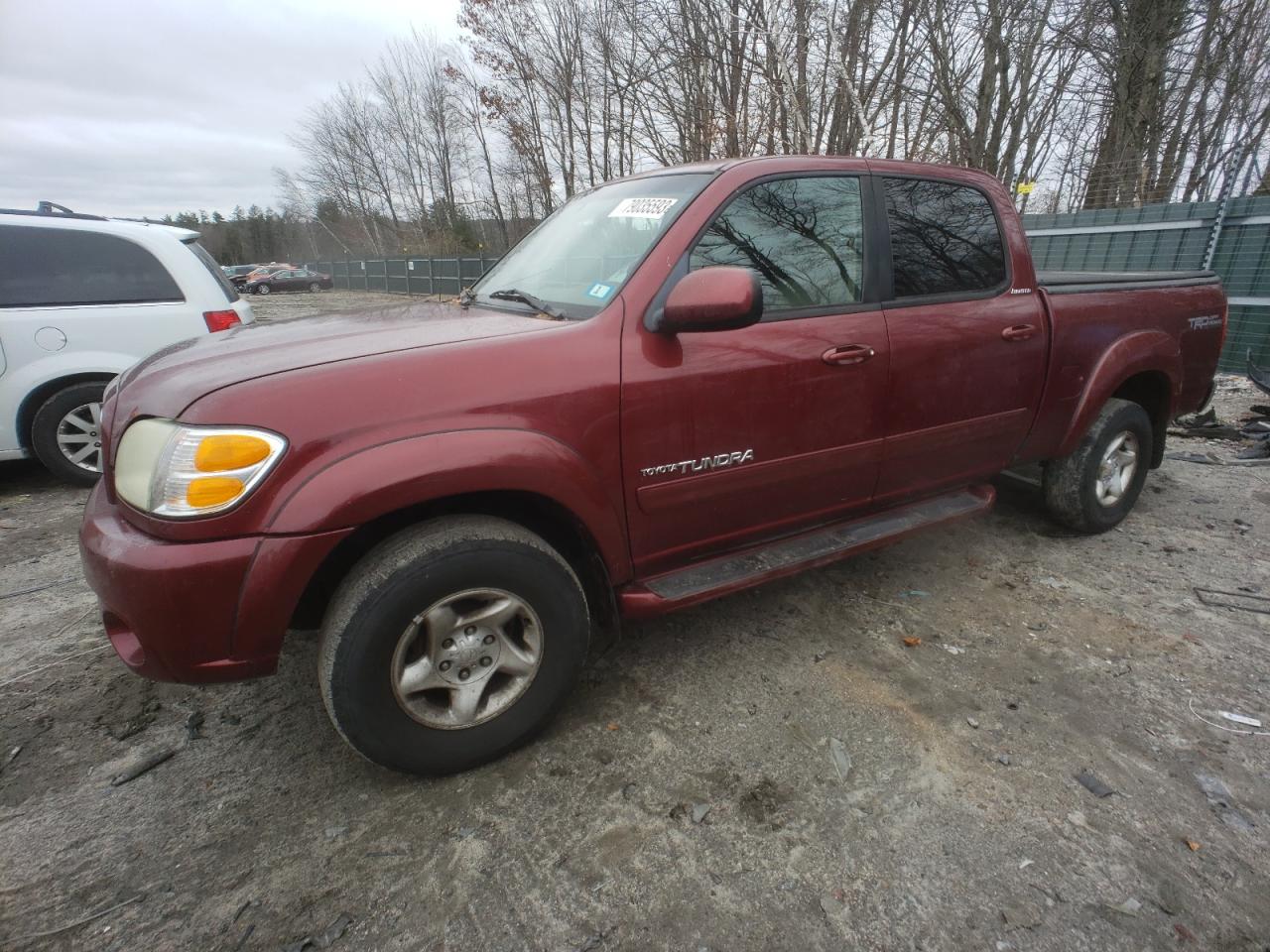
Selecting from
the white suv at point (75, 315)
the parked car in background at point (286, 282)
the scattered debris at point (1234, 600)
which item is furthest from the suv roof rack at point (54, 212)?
the parked car in background at point (286, 282)

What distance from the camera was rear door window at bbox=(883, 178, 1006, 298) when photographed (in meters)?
2.73

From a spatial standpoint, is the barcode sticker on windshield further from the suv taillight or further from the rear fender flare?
the suv taillight

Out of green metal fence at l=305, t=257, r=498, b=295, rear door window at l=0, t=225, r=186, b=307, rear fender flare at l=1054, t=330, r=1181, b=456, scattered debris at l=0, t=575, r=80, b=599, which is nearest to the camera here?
scattered debris at l=0, t=575, r=80, b=599

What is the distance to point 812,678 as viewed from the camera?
8.30 feet

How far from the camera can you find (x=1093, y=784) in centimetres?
201

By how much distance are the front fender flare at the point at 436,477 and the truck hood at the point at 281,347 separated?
1.08 feet

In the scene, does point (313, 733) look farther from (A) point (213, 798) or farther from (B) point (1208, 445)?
(B) point (1208, 445)

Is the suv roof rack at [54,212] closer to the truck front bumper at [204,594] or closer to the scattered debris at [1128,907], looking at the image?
the truck front bumper at [204,594]

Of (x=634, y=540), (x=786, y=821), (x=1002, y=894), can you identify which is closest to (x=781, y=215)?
(x=634, y=540)

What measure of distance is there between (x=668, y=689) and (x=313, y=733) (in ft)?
4.20

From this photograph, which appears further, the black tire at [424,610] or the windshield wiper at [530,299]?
the windshield wiper at [530,299]

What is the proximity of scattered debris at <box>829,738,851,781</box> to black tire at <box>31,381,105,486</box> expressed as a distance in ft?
16.4

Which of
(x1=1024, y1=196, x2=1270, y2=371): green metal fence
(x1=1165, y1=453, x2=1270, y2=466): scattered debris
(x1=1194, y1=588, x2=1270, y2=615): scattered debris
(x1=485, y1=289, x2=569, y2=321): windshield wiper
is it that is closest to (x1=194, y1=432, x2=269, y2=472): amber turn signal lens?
(x1=485, y1=289, x2=569, y2=321): windshield wiper

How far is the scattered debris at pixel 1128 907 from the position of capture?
5.33 ft
